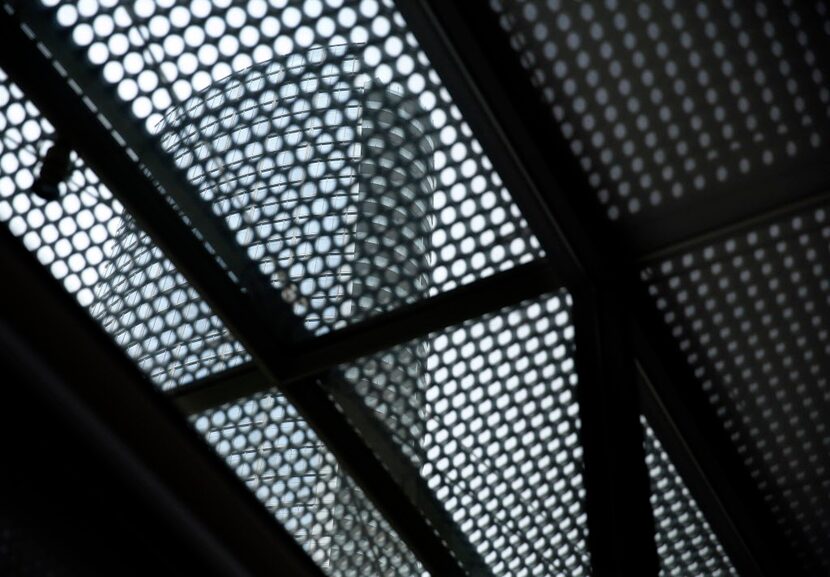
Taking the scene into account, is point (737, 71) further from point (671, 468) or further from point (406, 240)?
point (671, 468)

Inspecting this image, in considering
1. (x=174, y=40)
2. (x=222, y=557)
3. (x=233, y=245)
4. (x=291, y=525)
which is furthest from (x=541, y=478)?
(x=174, y=40)

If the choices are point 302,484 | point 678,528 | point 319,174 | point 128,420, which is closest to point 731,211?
point 319,174

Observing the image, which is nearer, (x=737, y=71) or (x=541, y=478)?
(x=737, y=71)

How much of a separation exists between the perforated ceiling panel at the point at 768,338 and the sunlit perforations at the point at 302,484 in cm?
119

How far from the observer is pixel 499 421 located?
2953 millimetres

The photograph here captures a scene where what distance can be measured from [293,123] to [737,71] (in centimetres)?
121

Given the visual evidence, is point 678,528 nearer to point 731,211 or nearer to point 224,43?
point 731,211

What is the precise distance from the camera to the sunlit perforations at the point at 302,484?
2.92 meters

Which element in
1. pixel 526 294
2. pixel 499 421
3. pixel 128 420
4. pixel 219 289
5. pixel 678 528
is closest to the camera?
Result: pixel 128 420

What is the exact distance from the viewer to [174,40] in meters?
2.34

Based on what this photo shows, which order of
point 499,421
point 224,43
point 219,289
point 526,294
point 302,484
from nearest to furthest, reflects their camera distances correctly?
point 224,43 → point 219,289 → point 526,294 → point 499,421 → point 302,484

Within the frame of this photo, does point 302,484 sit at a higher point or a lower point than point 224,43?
lower

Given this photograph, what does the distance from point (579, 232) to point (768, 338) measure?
0.75 meters

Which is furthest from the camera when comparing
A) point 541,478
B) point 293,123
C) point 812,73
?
point 541,478
